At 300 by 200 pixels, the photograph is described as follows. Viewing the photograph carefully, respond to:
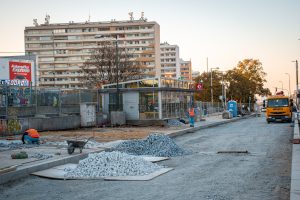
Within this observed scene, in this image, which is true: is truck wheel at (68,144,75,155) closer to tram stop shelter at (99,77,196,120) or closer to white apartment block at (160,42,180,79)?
tram stop shelter at (99,77,196,120)

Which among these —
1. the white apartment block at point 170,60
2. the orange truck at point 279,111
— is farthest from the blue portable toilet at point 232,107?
the white apartment block at point 170,60

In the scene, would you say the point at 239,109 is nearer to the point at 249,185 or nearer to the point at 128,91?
the point at 128,91

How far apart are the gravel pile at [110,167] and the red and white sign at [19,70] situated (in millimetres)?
51122

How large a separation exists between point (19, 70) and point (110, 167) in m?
53.1

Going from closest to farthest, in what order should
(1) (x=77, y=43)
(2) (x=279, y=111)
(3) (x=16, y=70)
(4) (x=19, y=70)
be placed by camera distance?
(2) (x=279, y=111)
(3) (x=16, y=70)
(4) (x=19, y=70)
(1) (x=77, y=43)

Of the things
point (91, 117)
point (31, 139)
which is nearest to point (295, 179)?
point (31, 139)

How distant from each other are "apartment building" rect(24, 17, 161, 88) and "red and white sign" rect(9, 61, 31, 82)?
198 ft

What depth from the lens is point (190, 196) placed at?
7.67 meters

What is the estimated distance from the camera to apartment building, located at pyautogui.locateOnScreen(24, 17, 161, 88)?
121 m

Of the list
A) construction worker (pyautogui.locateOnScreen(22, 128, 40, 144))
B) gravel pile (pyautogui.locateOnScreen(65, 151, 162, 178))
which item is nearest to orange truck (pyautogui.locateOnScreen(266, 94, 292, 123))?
construction worker (pyautogui.locateOnScreen(22, 128, 40, 144))

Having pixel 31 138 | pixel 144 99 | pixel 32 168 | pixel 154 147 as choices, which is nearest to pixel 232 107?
pixel 144 99

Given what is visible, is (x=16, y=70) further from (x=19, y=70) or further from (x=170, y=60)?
(x=170, y=60)

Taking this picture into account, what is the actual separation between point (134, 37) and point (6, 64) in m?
66.5

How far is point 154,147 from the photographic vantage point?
15.4 m
